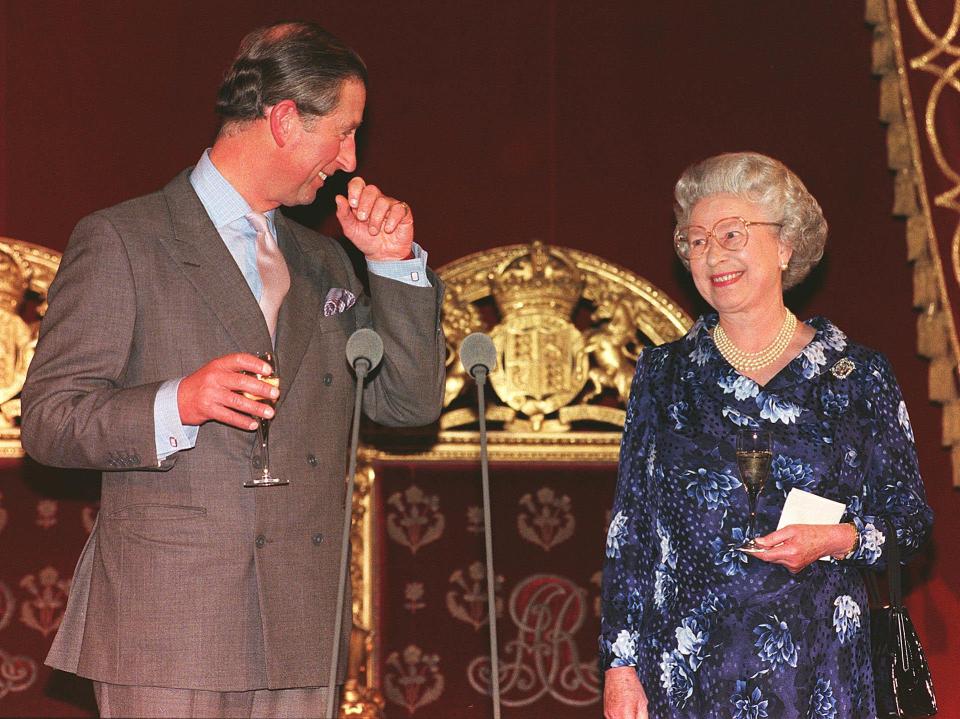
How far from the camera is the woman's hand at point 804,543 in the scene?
2344 millimetres

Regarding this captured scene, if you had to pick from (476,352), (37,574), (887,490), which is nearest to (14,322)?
(37,574)

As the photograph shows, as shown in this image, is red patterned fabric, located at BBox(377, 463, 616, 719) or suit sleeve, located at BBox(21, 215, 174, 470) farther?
red patterned fabric, located at BBox(377, 463, 616, 719)

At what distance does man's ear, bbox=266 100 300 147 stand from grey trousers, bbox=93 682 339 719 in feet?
3.26

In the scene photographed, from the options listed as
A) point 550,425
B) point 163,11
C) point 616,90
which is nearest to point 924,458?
point 550,425

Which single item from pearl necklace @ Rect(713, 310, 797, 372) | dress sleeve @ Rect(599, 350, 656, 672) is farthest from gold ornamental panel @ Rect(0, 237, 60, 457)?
pearl necklace @ Rect(713, 310, 797, 372)

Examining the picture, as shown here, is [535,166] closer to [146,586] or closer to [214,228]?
[214,228]

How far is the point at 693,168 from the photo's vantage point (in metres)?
2.71

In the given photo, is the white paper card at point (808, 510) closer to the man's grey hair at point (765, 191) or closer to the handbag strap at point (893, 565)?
the handbag strap at point (893, 565)

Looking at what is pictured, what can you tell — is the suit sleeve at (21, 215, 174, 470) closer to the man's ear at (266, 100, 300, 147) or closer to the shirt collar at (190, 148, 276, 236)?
the shirt collar at (190, 148, 276, 236)

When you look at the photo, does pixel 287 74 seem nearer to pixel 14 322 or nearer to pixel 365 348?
pixel 365 348

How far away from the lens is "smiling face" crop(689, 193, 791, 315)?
8.58ft

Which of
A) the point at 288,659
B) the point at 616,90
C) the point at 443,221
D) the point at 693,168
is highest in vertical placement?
the point at 616,90

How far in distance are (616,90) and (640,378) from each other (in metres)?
1.43

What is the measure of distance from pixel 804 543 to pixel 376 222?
0.95 m
